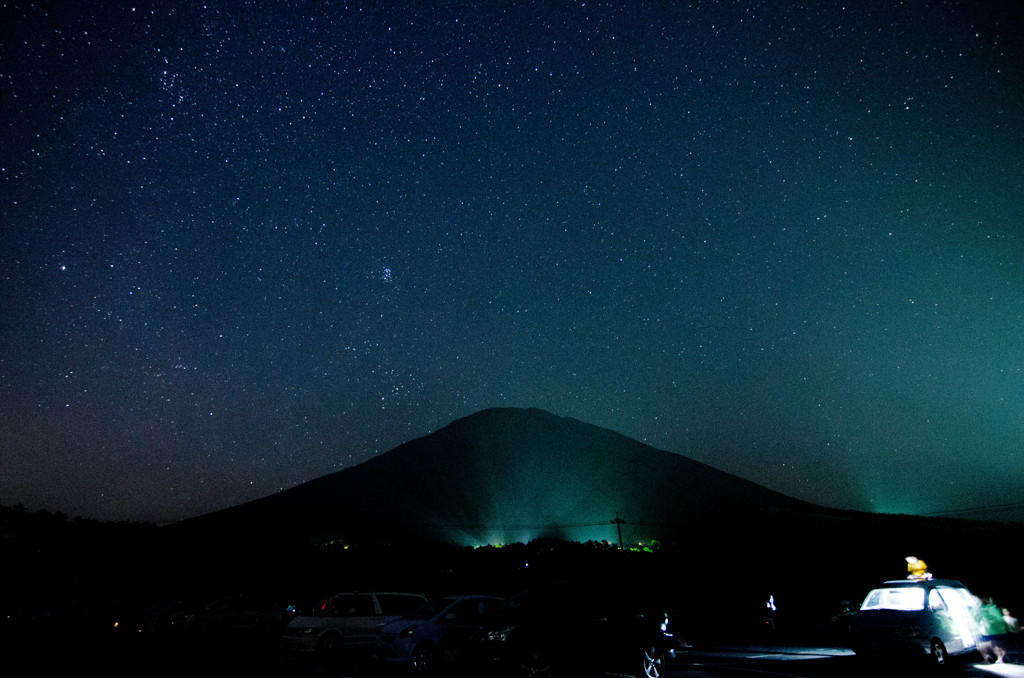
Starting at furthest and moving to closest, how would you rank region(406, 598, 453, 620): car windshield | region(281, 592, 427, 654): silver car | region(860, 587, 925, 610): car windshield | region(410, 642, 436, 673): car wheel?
region(281, 592, 427, 654): silver car, region(406, 598, 453, 620): car windshield, region(410, 642, 436, 673): car wheel, region(860, 587, 925, 610): car windshield

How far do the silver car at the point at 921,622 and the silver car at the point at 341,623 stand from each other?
32.7 feet

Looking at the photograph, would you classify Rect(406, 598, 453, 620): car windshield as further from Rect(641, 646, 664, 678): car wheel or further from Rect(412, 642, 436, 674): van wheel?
Rect(641, 646, 664, 678): car wheel

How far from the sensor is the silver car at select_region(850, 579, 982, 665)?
11.3 m

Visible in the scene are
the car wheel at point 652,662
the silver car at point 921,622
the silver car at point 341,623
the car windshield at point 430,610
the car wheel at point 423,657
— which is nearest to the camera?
the car wheel at point 652,662

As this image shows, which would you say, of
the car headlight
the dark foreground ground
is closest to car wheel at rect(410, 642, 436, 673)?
the dark foreground ground

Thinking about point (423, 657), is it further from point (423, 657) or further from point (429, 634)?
point (429, 634)

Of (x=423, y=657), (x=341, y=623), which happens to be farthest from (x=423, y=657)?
(x=341, y=623)

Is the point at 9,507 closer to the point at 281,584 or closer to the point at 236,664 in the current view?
the point at 281,584

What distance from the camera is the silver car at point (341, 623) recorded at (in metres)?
A: 14.4

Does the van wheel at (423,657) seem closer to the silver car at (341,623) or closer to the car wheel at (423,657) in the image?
the car wheel at (423,657)

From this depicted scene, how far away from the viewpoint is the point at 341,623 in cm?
1487

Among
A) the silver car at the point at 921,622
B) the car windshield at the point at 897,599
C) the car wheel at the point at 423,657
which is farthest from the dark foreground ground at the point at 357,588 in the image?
the car windshield at the point at 897,599

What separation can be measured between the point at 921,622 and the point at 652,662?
507 cm

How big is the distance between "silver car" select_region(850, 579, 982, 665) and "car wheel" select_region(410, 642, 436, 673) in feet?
26.6
